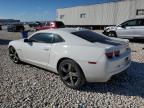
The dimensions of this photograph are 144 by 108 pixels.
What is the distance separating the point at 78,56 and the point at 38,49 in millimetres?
1612

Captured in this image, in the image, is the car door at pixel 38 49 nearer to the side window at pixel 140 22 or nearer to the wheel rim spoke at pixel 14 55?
the wheel rim spoke at pixel 14 55

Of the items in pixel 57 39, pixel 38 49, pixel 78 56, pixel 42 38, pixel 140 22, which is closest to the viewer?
pixel 78 56

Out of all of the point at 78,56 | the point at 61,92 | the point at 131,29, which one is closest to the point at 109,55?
the point at 78,56

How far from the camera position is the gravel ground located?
371cm

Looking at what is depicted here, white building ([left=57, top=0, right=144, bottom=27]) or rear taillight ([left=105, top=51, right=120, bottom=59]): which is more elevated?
white building ([left=57, top=0, right=144, bottom=27])

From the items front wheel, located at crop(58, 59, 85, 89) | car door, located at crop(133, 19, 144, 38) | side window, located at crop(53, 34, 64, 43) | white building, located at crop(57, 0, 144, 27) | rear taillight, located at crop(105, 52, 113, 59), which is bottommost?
front wheel, located at crop(58, 59, 85, 89)

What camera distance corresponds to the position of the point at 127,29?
12117 millimetres

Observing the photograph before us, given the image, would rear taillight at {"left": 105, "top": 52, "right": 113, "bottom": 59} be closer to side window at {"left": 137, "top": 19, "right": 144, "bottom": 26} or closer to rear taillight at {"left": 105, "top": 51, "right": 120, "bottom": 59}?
rear taillight at {"left": 105, "top": 51, "right": 120, "bottom": 59}

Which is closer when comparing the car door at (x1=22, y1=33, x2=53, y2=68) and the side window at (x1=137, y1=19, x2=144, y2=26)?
the car door at (x1=22, y1=33, x2=53, y2=68)

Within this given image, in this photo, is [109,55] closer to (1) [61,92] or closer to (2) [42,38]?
(1) [61,92]

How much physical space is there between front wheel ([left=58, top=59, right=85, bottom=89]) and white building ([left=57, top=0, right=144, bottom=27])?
64.8 feet

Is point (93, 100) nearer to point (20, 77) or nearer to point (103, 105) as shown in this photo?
point (103, 105)

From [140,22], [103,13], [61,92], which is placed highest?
[103,13]

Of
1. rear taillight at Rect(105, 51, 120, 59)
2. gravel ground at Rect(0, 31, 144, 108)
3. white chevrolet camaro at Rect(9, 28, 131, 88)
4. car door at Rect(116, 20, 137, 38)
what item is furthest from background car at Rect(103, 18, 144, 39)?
rear taillight at Rect(105, 51, 120, 59)
